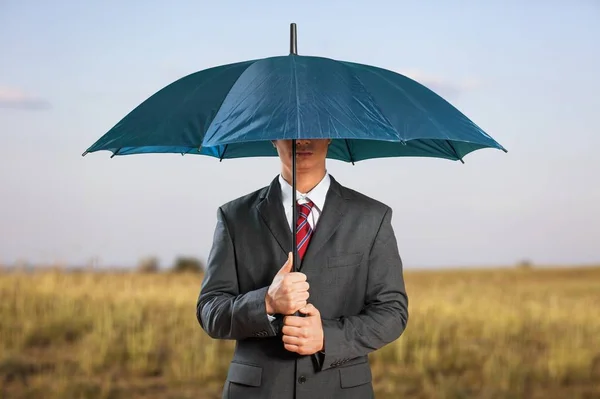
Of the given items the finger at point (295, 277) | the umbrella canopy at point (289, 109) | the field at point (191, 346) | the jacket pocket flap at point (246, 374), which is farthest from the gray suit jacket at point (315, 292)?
the field at point (191, 346)

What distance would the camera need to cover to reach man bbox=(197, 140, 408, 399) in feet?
8.20

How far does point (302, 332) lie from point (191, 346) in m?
4.67

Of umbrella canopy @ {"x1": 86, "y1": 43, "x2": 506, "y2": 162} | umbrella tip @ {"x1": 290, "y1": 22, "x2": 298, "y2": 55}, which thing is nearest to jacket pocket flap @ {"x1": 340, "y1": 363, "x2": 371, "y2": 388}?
umbrella canopy @ {"x1": 86, "y1": 43, "x2": 506, "y2": 162}

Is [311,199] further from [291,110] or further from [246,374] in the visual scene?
[246,374]

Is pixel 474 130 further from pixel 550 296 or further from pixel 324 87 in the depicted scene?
pixel 550 296

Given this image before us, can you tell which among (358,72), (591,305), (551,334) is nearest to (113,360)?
(551,334)

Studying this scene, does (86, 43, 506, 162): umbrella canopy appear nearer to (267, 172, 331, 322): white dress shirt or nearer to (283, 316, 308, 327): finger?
(267, 172, 331, 322): white dress shirt

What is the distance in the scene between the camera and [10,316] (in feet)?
25.9

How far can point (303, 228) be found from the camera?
105 inches

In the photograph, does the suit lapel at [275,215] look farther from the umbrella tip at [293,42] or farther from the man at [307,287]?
the umbrella tip at [293,42]

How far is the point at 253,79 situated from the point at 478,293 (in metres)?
8.21

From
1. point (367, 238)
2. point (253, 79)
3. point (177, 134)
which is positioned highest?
point (253, 79)

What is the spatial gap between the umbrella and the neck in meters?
0.13

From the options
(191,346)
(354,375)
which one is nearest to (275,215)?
(354,375)
